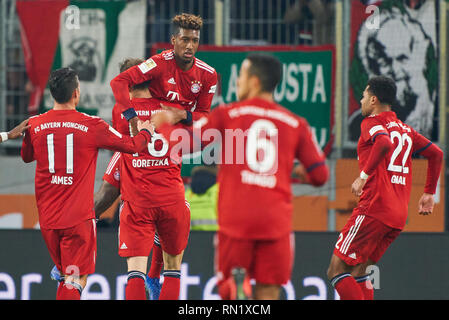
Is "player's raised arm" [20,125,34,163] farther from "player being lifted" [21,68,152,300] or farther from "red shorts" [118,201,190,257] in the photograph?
"red shorts" [118,201,190,257]

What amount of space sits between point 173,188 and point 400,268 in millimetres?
3776

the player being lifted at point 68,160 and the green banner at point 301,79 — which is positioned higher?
the green banner at point 301,79

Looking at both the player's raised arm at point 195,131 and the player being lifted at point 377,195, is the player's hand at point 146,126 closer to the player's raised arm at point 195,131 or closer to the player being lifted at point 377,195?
the player's raised arm at point 195,131

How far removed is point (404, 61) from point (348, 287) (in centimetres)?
447

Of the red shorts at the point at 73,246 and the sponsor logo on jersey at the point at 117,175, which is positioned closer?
the red shorts at the point at 73,246

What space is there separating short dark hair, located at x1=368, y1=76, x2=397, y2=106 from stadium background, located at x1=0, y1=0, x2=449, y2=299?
2884 mm

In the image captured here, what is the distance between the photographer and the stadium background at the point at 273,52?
34.7ft

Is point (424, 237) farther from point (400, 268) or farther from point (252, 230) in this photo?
point (252, 230)

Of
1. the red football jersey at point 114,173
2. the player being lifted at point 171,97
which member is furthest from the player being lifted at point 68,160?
the red football jersey at point 114,173

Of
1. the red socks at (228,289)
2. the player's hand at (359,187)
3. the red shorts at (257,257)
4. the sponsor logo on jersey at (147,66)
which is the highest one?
the sponsor logo on jersey at (147,66)

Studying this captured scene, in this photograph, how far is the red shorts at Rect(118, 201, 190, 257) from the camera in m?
7.09

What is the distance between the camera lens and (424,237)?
32.3 ft

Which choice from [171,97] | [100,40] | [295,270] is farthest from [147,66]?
[100,40]

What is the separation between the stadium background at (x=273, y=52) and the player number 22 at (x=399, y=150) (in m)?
2.63
